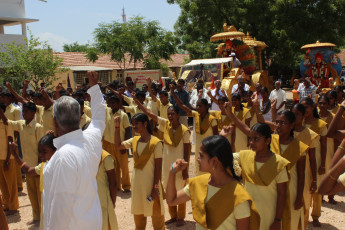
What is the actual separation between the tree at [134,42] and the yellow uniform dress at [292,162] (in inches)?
818

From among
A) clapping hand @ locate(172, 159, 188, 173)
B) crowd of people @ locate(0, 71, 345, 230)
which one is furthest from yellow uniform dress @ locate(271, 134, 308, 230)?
clapping hand @ locate(172, 159, 188, 173)

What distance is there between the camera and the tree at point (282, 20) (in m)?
24.9

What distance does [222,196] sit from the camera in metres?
2.33

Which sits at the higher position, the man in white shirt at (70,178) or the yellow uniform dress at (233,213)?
the man in white shirt at (70,178)

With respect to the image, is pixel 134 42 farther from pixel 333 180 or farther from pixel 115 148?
pixel 333 180

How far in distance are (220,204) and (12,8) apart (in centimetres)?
2417

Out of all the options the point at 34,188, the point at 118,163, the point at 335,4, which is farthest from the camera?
the point at 335,4

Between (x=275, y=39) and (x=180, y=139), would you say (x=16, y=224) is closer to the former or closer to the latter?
(x=180, y=139)

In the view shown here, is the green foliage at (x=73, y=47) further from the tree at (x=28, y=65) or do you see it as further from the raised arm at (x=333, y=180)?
the raised arm at (x=333, y=180)

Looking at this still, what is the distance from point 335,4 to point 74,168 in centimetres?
2734

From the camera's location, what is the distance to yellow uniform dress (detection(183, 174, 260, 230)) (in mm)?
2291

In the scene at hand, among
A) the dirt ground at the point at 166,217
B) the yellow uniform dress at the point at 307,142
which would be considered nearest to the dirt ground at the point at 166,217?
the dirt ground at the point at 166,217

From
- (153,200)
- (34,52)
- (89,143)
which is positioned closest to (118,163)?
(153,200)

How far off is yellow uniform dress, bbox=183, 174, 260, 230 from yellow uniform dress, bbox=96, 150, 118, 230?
4.14 feet
